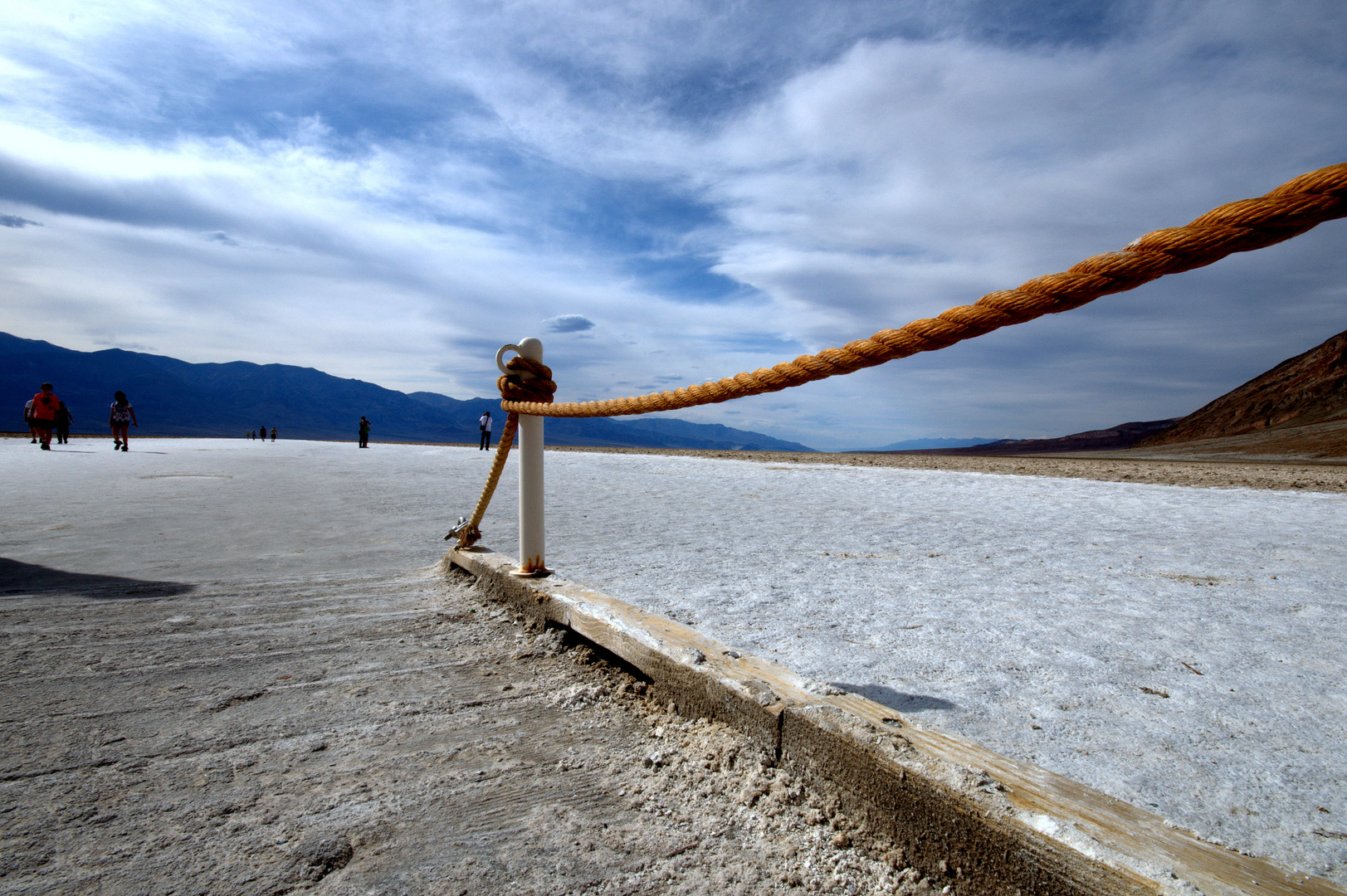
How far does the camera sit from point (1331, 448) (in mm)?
31312

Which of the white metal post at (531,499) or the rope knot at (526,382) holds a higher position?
the rope knot at (526,382)

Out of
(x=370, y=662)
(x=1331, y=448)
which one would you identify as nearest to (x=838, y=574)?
(x=370, y=662)

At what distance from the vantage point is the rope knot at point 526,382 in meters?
3.05

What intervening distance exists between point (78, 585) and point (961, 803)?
4243mm

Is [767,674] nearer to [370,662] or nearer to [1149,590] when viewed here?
[370,662]

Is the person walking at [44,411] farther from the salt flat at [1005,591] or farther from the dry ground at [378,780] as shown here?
the dry ground at [378,780]

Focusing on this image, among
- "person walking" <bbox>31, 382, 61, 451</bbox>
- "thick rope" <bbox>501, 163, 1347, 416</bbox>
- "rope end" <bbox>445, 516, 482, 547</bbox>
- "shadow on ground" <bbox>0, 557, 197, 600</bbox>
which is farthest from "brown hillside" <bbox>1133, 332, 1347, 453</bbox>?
"person walking" <bbox>31, 382, 61, 451</bbox>

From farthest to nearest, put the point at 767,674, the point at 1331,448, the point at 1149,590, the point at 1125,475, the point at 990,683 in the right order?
the point at 1331,448 < the point at 1125,475 < the point at 1149,590 < the point at 990,683 < the point at 767,674

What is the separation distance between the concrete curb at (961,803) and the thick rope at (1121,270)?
0.86 m

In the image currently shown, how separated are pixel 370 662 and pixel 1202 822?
8.27 feet

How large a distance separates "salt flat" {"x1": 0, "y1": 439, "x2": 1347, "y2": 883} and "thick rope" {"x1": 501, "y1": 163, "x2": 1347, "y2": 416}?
1.04 m

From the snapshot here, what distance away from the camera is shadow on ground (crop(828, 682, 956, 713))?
198 centimetres

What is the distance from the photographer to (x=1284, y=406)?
46.9 m

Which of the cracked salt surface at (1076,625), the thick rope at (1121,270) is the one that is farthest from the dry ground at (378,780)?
the thick rope at (1121,270)
